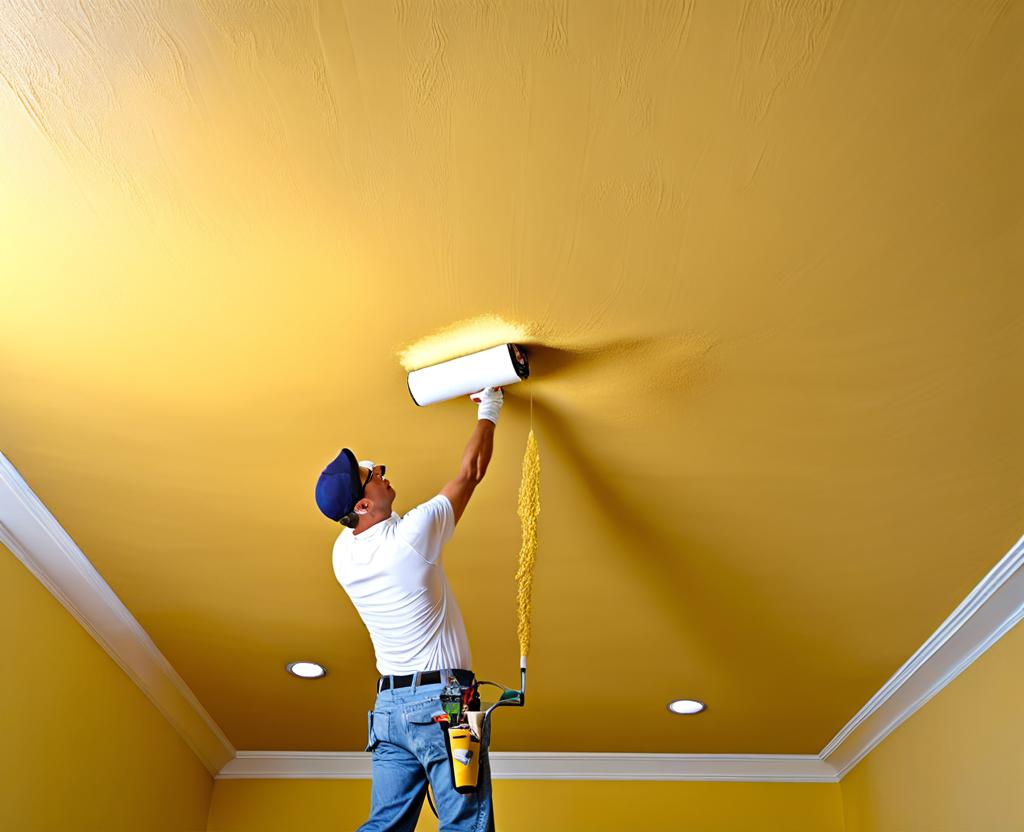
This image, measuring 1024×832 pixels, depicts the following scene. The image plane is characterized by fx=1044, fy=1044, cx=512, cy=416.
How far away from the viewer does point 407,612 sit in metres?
2.76

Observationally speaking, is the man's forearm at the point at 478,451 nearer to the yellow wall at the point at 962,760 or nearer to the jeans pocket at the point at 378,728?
the jeans pocket at the point at 378,728

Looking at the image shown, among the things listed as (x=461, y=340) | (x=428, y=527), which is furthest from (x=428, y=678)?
(x=461, y=340)

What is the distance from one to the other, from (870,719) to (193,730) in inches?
120

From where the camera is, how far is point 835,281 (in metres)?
2.33

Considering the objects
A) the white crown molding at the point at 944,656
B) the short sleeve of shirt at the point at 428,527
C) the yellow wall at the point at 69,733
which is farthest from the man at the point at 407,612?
the white crown molding at the point at 944,656

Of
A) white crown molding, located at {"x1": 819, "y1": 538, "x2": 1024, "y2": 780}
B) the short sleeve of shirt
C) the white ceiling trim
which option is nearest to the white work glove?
the short sleeve of shirt

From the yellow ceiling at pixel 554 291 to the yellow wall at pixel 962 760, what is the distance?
0.27m

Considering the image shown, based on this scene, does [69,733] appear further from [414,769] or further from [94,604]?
[414,769]

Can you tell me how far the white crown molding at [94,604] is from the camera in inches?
132

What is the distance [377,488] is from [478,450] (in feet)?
1.06

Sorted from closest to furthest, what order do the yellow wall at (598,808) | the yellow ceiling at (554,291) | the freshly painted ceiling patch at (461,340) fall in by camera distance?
the yellow ceiling at (554,291) → the freshly painted ceiling patch at (461,340) → the yellow wall at (598,808)

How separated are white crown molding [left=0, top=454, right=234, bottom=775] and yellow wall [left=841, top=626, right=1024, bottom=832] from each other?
306cm

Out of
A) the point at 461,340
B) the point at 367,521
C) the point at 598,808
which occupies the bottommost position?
the point at 367,521

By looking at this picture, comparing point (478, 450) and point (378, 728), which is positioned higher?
point (478, 450)
